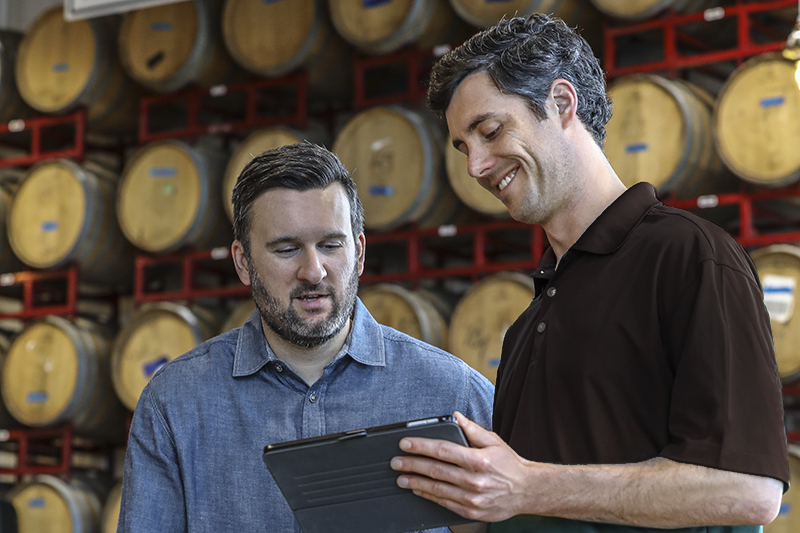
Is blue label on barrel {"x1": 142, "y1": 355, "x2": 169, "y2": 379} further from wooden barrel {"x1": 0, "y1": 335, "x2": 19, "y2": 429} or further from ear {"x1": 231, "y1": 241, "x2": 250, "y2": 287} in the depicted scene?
ear {"x1": 231, "y1": 241, "x2": 250, "y2": 287}

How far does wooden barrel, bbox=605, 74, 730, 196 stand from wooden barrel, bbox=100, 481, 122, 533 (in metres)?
4.13

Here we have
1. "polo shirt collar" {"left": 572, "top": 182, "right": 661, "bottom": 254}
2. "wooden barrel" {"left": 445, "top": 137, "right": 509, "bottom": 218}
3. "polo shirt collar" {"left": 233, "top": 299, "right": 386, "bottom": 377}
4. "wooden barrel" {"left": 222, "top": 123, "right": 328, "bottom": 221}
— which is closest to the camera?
"polo shirt collar" {"left": 572, "top": 182, "right": 661, "bottom": 254}

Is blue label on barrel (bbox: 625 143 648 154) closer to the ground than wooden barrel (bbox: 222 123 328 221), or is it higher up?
closer to the ground

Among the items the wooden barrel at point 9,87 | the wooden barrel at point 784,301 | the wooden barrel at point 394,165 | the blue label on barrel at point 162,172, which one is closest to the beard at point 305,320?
the wooden barrel at point 784,301

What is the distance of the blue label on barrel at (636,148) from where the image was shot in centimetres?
517

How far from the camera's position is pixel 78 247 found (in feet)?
22.9

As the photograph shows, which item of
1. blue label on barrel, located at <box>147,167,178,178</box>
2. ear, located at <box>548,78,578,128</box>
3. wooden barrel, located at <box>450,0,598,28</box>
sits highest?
wooden barrel, located at <box>450,0,598,28</box>

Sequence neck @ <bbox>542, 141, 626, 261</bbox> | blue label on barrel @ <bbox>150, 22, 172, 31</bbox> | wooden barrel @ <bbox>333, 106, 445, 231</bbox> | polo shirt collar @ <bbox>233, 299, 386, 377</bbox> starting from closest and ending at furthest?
neck @ <bbox>542, 141, 626, 261</bbox>
polo shirt collar @ <bbox>233, 299, 386, 377</bbox>
wooden barrel @ <bbox>333, 106, 445, 231</bbox>
blue label on barrel @ <bbox>150, 22, 172, 31</bbox>

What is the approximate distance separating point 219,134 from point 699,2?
3.51 m

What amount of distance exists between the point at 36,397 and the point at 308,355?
17.1 feet

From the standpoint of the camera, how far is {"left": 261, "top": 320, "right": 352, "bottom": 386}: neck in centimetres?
233

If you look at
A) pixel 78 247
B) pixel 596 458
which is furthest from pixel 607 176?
pixel 78 247

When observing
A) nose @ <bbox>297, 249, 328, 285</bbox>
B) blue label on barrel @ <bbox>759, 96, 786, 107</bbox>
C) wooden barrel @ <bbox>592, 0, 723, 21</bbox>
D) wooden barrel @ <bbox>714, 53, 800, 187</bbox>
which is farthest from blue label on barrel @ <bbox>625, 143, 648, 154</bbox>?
nose @ <bbox>297, 249, 328, 285</bbox>

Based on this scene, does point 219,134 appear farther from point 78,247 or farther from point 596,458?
point 596,458
